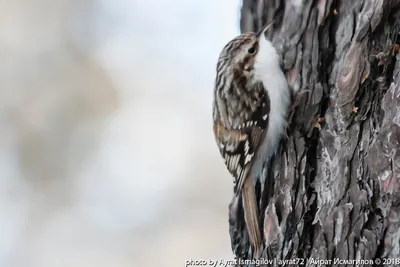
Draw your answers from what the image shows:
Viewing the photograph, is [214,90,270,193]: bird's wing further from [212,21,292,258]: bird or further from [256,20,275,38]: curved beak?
[256,20,275,38]: curved beak

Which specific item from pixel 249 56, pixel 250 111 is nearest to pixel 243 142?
pixel 250 111

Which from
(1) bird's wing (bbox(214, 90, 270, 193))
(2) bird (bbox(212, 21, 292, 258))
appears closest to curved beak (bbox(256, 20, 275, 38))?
(2) bird (bbox(212, 21, 292, 258))

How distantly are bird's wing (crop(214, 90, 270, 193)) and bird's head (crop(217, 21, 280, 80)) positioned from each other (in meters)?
0.07

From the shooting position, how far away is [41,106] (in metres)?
1.89

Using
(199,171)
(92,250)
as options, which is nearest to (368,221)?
(199,171)

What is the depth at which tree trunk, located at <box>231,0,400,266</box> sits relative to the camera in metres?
0.95

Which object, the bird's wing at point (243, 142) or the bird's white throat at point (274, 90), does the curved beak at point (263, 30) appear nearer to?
the bird's white throat at point (274, 90)

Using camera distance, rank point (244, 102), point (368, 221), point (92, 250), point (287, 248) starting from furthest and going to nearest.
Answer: point (92, 250), point (244, 102), point (287, 248), point (368, 221)

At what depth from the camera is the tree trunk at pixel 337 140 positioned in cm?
95

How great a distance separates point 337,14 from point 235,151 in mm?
362

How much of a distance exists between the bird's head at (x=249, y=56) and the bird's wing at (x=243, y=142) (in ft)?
0.24

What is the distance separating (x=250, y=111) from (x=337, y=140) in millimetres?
251

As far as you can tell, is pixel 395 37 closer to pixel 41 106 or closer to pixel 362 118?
pixel 362 118

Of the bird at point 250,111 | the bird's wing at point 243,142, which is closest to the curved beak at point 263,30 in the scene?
the bird at point 250,111
